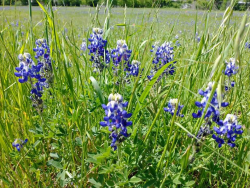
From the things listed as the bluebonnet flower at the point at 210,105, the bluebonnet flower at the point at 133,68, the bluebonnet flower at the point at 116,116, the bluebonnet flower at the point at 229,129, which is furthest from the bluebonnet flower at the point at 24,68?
the bluebonnet flower at the point at 229,129

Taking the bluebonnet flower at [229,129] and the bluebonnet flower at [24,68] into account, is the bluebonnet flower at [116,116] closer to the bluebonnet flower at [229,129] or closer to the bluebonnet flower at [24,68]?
the bluebonnet flower at [229,129]

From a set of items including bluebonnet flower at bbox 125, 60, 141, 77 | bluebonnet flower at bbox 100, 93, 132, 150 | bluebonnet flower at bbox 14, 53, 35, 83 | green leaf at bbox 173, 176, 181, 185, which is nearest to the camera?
bluebonnet flower at bbox 100, 93, 132, 150

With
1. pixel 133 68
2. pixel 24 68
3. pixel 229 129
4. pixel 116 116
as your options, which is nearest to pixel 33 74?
pixel 24 68

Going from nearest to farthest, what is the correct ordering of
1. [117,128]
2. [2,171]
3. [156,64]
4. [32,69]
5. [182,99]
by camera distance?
[117,128], [2,171], [32,69], [182,99], [156,64]

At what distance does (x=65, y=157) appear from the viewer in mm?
1716

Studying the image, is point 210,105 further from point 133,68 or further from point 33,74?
point 33,74

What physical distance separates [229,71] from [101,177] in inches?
47.0

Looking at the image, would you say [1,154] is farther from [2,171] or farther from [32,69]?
[32,69]

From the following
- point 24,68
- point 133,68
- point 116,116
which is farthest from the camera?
point 133,68

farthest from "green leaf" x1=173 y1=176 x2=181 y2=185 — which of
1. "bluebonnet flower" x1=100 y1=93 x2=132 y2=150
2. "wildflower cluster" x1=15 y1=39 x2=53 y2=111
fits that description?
"wildflower cluster" x1=15 y1=39 x2=53 y2=111

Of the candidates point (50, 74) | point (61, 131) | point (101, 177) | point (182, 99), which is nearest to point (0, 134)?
point (61, 131)

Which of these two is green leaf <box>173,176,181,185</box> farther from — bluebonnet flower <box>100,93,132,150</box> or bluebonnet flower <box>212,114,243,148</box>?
bluebonnet flower <box>100,93,132,150</box>

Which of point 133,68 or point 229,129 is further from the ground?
point 133,68

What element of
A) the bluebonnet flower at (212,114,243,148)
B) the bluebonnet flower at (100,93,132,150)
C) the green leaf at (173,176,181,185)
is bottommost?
the green leaf at (173,176,181,185)
